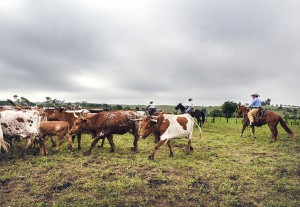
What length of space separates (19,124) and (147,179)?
234 inches

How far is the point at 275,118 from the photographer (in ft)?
52.5

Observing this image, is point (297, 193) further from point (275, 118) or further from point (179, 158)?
point (275, 118)

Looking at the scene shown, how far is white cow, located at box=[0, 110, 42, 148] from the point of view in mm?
10078

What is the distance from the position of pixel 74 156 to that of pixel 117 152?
1.93 meters

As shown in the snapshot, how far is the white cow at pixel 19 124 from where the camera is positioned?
33.1 ft

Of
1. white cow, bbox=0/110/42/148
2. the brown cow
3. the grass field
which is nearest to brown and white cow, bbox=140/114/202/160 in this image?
the grass field

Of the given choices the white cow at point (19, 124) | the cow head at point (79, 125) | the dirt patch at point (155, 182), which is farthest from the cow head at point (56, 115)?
the dirt patch at point (155, 182)

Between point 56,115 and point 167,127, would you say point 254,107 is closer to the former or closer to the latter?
point 167,127

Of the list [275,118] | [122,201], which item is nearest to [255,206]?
[122,201]

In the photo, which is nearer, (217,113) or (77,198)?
(77,198)

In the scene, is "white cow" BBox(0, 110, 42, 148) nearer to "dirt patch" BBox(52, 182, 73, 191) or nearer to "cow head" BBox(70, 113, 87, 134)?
"cow head" BBox(70, 113, 87, 134)

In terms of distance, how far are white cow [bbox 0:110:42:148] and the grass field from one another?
91 centimetres

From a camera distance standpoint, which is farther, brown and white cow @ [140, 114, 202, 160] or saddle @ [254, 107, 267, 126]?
saddle @ [254, 107, 267, 126]

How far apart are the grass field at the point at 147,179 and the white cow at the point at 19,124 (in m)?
0.91
